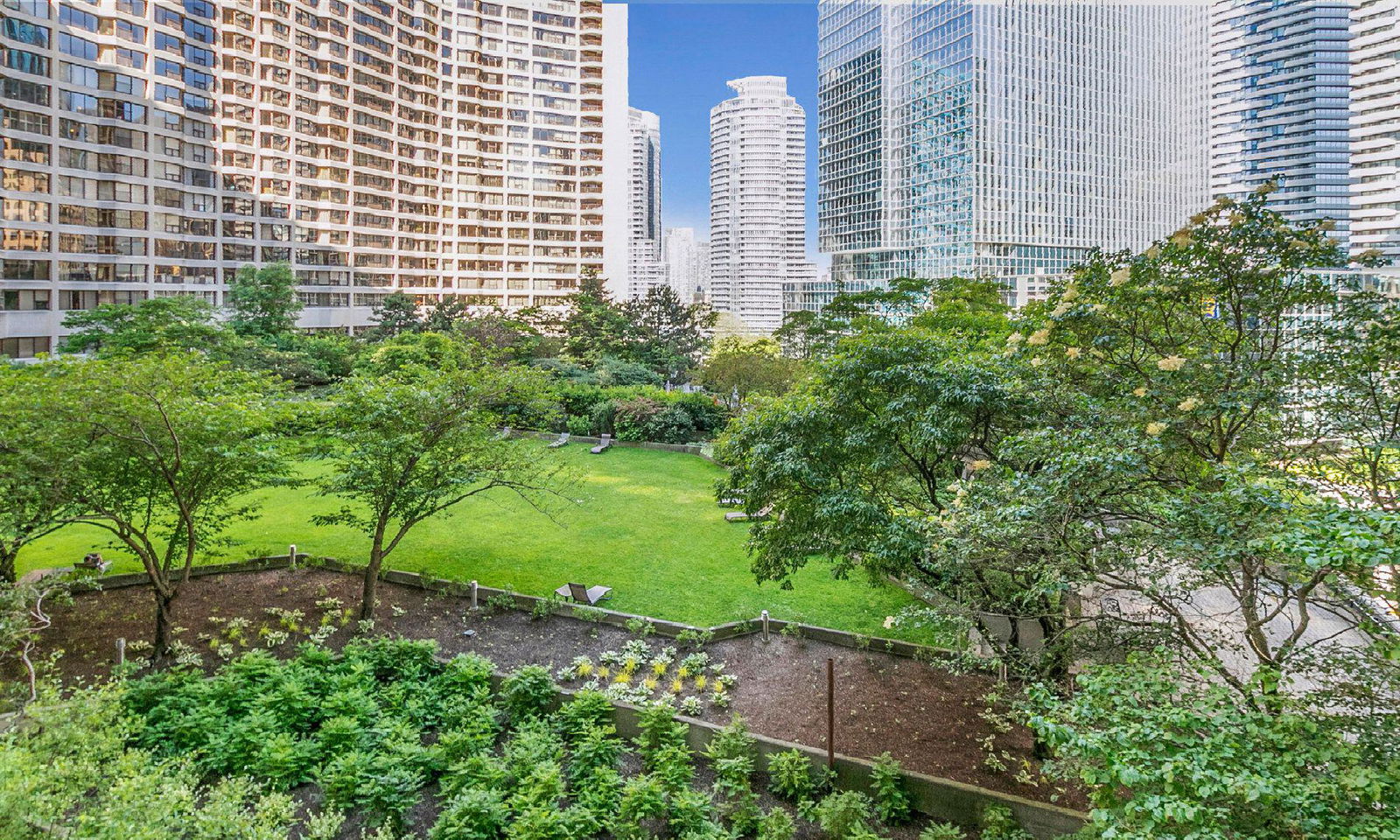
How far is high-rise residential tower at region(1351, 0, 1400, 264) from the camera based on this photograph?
55.4 m

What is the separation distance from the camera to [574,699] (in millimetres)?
11695

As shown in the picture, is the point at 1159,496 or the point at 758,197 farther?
the point at 758,197

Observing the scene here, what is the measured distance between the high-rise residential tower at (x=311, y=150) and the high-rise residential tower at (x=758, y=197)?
37.7 m

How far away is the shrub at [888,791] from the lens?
958 centimetres

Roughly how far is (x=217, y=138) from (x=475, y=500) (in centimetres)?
5112

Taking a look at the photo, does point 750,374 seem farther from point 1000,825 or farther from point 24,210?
point 24,210

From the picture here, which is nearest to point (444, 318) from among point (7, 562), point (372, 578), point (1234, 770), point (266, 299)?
point (266, 299)

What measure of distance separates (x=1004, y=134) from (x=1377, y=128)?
38017 millimetres

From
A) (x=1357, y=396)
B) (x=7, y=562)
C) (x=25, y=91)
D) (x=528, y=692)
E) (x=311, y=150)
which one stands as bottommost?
(x=528, y=692)

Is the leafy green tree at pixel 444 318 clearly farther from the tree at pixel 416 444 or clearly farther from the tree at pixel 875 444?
the tree at pixel 875 444

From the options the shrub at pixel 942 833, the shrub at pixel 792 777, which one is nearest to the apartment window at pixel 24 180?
the shrub at pixel 792 777

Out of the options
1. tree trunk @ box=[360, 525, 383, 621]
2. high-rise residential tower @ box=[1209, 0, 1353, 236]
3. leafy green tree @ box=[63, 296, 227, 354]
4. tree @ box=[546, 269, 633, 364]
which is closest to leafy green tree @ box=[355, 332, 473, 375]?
leafy green tree @ box=[63, 296, 227, 354]

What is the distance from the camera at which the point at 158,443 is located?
505 inches

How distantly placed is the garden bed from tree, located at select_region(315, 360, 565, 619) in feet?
4.75
